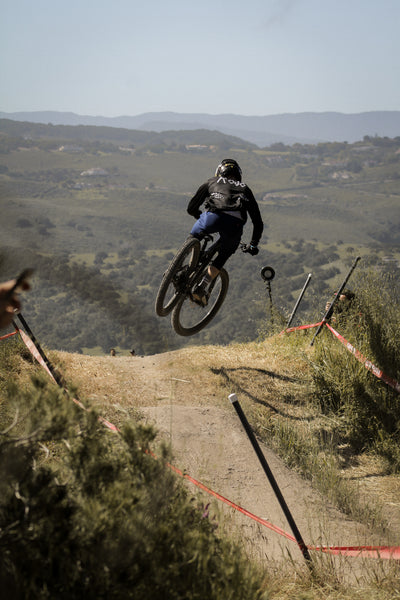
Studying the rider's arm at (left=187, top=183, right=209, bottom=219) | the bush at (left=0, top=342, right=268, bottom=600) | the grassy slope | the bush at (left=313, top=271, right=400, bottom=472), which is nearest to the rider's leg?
the rider's arm at (left=187, top=183, right=209, bottom=219)

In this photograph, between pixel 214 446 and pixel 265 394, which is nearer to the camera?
pixel 214 446

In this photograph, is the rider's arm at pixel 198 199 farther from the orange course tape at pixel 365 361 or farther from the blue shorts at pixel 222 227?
the orange course tape at pixel 365 361

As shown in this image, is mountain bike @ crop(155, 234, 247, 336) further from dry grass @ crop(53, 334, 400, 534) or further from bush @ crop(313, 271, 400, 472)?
bush @ crop(313, 271, 400, 472)

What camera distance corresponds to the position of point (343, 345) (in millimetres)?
8859

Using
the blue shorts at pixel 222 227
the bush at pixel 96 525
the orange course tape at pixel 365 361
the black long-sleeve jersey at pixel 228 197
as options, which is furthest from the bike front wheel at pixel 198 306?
the bush at pixel 96 525

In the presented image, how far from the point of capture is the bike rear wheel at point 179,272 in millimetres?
7809

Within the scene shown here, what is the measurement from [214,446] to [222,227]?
361 cm

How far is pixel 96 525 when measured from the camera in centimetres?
273

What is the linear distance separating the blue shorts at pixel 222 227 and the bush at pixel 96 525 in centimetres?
503

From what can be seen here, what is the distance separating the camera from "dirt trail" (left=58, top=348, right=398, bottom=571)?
5.00m

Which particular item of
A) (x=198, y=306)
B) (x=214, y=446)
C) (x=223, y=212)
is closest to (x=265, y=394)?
(x=198, y=306)

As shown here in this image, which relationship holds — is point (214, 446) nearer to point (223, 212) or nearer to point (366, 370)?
point (366, 370)

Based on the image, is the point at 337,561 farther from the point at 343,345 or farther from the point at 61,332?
the point at 61,332

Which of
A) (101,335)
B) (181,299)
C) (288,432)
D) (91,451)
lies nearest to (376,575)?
(91,451)
